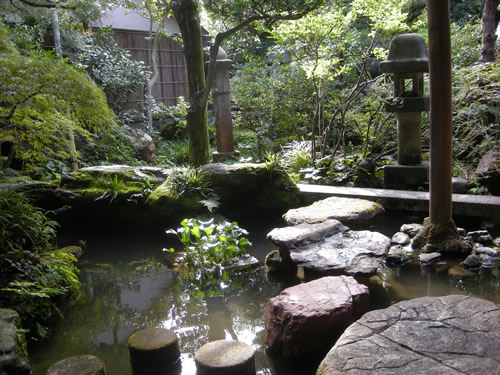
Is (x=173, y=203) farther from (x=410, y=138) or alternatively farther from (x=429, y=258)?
(x=410, y=138)

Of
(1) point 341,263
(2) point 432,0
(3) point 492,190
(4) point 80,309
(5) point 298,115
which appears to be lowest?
(4) point 80,309

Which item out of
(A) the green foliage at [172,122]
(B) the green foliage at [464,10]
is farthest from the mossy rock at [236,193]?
(B) the green foliage at [464,10]

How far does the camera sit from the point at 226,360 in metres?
2.93

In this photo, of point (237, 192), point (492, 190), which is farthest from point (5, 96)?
point (492, 190)

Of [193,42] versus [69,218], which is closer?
[69,218]

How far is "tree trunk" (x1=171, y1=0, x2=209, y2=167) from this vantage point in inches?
290

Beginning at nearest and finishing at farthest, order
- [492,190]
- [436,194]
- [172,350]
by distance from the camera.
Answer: [172,350] < [436,194] < [492,190]

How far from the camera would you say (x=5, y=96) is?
15.5 feet

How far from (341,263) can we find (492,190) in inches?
120

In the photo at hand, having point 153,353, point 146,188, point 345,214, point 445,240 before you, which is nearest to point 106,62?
point 146,188

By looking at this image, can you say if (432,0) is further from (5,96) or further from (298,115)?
(298,115)

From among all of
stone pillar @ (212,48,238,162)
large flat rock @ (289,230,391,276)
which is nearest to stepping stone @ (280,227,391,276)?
large flat rock @ (289,230,391,276)

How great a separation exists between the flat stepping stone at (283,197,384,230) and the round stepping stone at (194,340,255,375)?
2365mm

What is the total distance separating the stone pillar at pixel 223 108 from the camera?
959 centimetres
